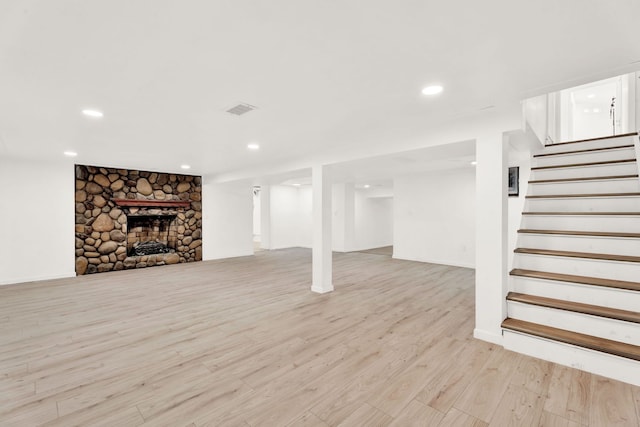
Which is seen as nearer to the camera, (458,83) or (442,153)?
(458,83)

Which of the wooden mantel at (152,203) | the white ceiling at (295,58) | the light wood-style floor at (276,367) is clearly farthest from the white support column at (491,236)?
the wooden mantel at (152,203)

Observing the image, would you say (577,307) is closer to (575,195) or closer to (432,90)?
(575,195)

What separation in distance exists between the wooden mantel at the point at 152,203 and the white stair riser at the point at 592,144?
755 centimetres

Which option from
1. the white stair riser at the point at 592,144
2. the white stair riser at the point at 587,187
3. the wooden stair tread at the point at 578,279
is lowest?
the wooden stair tread at the point at 578,279

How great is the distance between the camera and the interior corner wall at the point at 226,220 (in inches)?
308

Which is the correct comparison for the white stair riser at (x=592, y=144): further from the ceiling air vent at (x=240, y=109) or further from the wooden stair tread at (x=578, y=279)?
the ceiling air vent at (x=240, y=109)

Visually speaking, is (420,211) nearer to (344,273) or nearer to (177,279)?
(344,273)

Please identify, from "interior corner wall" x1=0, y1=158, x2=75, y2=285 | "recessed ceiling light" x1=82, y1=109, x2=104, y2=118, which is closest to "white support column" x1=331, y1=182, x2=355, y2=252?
"interior corner wall" x1=0, y1=158, x2=75, y2=285

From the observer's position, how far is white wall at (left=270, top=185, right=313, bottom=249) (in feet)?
33.1

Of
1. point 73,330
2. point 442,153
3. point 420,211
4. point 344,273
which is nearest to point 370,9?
point 442,153

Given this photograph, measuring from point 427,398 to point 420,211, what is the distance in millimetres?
5914

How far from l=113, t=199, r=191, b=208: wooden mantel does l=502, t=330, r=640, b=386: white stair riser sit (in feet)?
23.4

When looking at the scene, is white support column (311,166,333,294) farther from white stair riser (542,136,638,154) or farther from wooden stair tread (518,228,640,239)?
white stair riser (542,136,638,154)

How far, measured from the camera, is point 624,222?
2844mm
